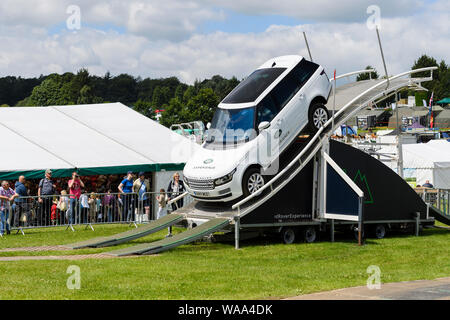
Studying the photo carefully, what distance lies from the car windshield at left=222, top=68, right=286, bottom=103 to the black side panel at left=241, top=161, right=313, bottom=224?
7.95 ft

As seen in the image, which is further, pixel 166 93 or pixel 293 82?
pixel 166 93

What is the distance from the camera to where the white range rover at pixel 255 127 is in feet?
56.6

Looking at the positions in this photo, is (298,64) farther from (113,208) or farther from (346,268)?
(113,208)

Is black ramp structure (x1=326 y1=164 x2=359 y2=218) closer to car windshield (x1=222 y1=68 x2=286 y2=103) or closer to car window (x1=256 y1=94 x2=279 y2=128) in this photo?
car window (x1=256 y1=94 x2=279 y2=128)

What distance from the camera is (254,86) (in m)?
18.2

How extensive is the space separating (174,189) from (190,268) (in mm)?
11120

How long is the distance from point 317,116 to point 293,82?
3.97ft

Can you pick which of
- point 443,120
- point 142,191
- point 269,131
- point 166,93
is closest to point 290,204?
point 269,131

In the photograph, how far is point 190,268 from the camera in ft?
44.8

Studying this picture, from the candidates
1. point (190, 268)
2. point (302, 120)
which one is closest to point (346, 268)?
point (190, 268)

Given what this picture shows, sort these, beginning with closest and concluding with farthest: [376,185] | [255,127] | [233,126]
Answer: [255,127], [233,126], [376,185]

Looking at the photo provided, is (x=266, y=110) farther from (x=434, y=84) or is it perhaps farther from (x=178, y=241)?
(x=434, y=84)

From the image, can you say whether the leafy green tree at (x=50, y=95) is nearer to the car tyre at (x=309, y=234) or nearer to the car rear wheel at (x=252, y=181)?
the car tyre at (x=309, y=234)
